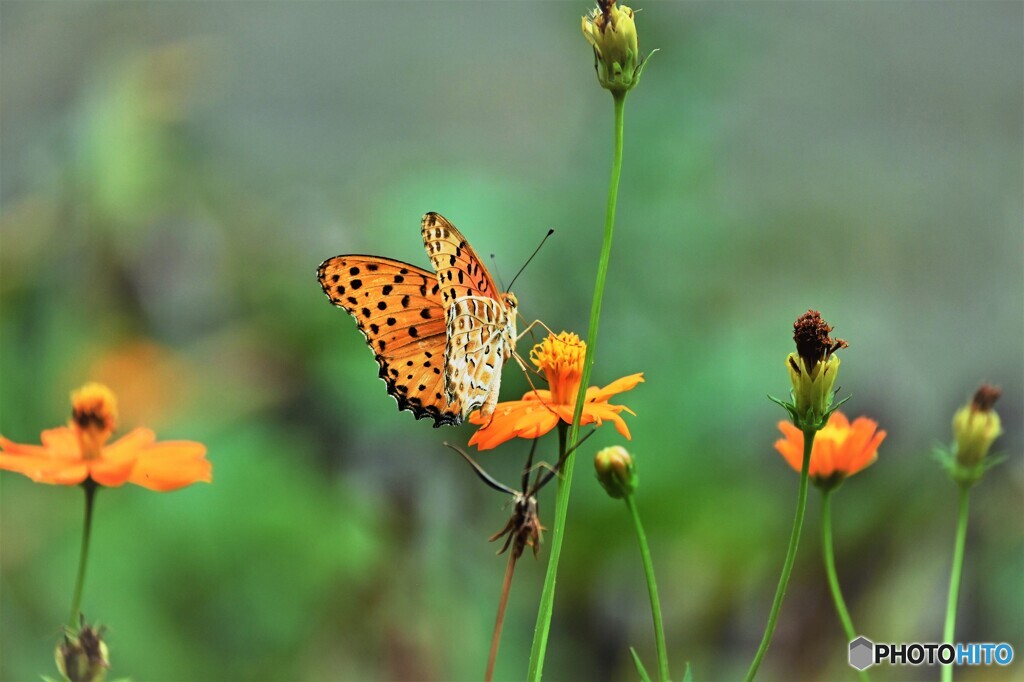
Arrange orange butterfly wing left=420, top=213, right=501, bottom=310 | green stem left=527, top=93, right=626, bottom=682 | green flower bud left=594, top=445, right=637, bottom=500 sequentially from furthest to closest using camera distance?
orange butterfly wing left=420, top=213, right=501, bottom=310, green flower bud left=594, top=445, right=637, bottom=500, green stem left=527, top=93, right=626, bottom=682

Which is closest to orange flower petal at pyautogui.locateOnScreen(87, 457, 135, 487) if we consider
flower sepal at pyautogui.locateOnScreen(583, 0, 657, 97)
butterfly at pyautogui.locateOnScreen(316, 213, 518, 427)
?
butterfly at pyautogui.locateOnScreen(316, 213, 518, 427)

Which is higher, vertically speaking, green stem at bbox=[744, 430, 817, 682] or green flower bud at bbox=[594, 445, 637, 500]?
green flower bud at bbox=[594, 445, 637, 500]

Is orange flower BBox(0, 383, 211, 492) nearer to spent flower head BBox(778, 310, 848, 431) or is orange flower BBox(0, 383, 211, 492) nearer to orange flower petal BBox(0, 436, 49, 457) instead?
orange flower petal BBox(0, 436, 49, 457)

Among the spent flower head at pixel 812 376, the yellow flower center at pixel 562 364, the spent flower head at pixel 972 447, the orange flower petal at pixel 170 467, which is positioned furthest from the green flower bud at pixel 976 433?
the orange flower petal at pixel 170 467

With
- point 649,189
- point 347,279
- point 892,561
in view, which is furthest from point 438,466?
point 347,279

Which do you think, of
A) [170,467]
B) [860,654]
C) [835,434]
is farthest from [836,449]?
[170,467]

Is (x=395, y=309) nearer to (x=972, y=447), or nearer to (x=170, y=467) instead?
(x=170, y=467)

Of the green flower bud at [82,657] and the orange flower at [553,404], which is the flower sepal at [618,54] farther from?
the green flower bud at [82,657]
